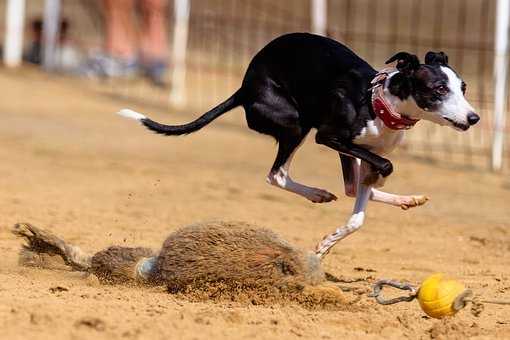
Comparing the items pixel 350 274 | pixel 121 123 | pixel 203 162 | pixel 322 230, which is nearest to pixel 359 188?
pixel 350 274

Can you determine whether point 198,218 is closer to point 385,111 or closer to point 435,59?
point 385,111

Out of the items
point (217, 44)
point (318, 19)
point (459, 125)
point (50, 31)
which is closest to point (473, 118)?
point (459, 125)

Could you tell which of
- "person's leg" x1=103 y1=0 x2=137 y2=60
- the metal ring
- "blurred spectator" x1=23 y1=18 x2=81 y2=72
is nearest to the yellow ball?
the metal ring

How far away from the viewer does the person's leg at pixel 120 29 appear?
62.1 ft

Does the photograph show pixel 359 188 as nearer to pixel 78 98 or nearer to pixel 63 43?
pixel 78 98

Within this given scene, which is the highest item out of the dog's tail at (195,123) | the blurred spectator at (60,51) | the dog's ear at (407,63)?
the dog's ear at (407,63)

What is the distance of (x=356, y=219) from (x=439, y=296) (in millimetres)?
1564

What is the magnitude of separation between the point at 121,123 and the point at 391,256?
7170 millimetres

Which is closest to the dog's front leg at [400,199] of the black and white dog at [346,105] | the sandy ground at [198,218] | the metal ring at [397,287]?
the black and white dog at [346,105]

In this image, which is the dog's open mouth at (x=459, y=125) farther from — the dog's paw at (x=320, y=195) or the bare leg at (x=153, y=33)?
the bare leg at (x=153, y=33)

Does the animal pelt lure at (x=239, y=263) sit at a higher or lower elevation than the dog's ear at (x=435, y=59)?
lower

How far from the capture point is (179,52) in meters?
15.7

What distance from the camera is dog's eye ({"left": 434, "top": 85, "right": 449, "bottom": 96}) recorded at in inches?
249

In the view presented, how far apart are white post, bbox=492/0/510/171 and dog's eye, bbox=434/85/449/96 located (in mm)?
5205
